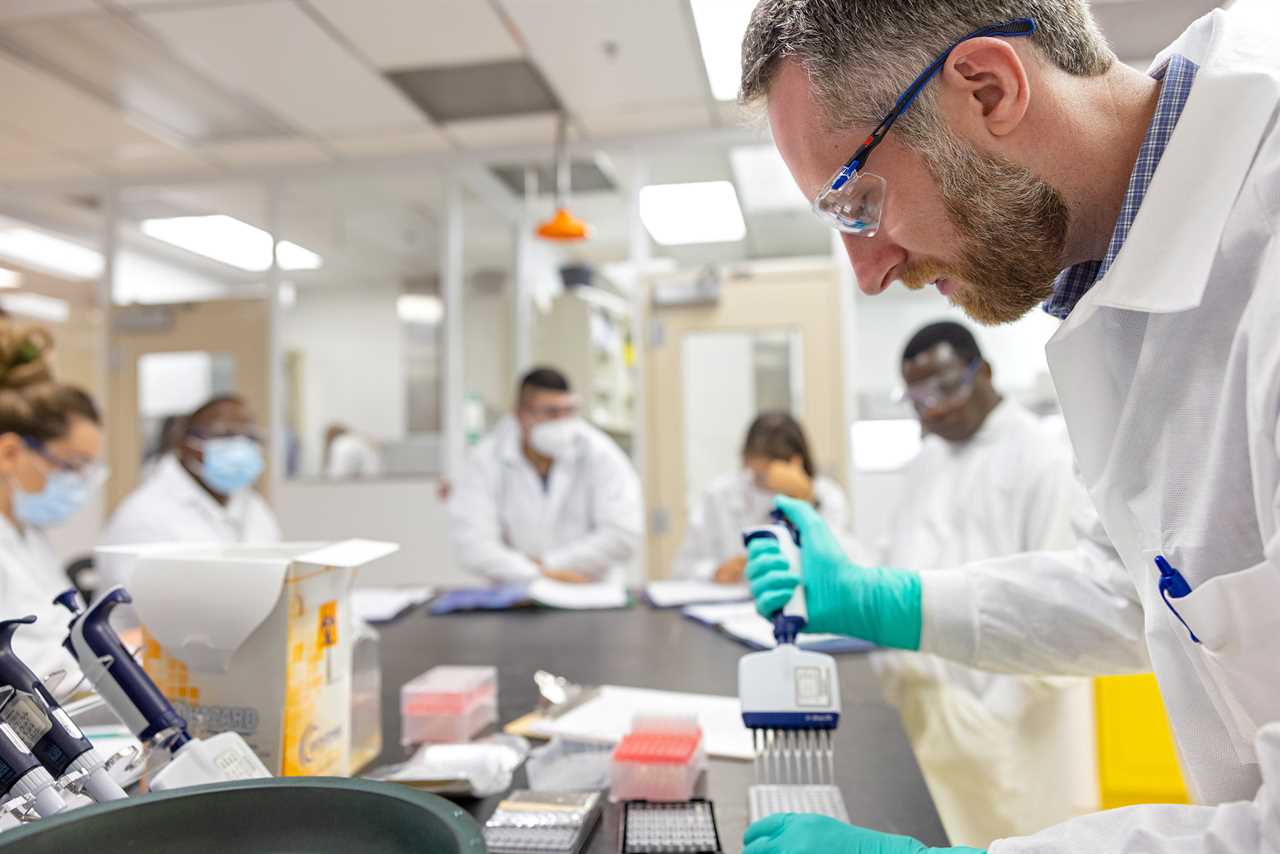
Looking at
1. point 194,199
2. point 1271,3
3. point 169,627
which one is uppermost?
point 194,199

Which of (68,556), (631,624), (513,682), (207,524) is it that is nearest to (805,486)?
(631,624)

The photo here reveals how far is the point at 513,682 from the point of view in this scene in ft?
4.72

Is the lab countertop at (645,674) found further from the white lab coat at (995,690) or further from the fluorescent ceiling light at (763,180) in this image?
the fluorescent ceiling light at (763,180)

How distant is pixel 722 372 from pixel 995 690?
257 cm

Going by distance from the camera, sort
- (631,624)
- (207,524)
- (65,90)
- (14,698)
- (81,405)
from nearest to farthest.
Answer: (14,698), (631,624), (81,405), (207,524), (65,90)

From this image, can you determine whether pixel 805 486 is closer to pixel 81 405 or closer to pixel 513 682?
pixel 513 682

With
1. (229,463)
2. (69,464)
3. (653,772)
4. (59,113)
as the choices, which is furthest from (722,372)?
(653,772)

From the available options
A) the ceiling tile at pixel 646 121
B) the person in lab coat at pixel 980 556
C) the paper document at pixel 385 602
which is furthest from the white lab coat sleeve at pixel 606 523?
the ceiling tile at pixel 646 121

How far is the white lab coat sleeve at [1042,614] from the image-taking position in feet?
3.51

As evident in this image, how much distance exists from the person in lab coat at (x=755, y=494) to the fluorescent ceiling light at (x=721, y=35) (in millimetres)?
1219

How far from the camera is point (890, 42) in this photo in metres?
0.82

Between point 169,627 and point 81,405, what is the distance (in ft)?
5.62

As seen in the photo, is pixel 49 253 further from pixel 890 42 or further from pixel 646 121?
pixel 890 42

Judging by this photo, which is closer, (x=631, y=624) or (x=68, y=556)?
(x=631, y=624)
